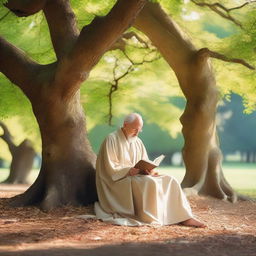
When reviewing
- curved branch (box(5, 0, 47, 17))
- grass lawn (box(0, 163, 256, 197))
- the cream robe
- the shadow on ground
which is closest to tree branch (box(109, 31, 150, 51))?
curved branch (box(5, 0, 47, 17))

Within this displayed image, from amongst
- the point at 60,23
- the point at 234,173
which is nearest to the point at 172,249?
the point at 60,23

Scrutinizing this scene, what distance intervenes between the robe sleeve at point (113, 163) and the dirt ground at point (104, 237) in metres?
0.79

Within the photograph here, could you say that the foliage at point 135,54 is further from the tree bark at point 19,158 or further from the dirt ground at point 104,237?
the dirt ground at point 104,237

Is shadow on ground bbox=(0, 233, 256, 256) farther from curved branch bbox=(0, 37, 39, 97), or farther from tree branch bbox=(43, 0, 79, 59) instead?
tree branch bbox=(43, 0, 79, 59)

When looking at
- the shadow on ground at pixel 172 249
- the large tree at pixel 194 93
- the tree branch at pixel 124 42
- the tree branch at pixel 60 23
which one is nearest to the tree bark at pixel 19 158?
the tree branch at pixel 124 42

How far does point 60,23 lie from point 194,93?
432cm

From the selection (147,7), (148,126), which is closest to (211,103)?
(147,7)

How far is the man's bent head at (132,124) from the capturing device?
27.6 ft

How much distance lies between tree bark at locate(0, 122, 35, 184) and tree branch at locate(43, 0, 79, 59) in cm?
1251

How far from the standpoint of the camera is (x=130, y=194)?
312 inches

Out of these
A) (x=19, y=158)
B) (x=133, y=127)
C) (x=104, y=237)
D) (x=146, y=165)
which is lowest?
(x=104, y=237)

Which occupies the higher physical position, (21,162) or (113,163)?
(113,163)

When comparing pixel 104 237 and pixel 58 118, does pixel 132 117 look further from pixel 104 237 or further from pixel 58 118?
pixel 104 237

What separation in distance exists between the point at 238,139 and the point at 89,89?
72.1 feet
